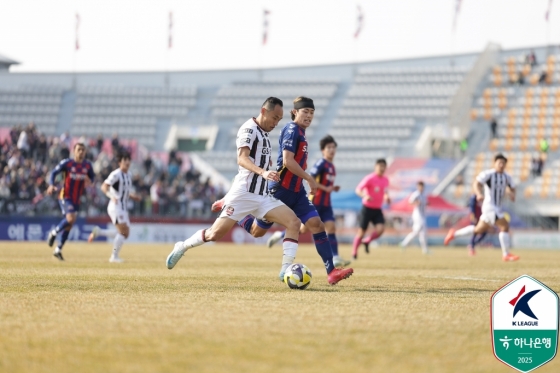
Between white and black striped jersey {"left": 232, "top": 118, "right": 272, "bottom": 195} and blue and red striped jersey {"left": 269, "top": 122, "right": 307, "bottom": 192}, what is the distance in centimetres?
40

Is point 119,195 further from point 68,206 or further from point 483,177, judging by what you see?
point 483,177

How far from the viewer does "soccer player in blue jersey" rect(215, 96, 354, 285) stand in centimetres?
1180

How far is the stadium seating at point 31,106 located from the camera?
61.6 m

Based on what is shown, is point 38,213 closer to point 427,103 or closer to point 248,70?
point 427,103

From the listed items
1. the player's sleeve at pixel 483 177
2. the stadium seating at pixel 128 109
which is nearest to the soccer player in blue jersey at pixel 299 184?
the player's sleeve at pixel 483 177

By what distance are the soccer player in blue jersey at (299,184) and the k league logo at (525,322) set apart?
566 centimetres

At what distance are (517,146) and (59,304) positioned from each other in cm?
4399

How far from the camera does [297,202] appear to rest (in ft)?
40.5

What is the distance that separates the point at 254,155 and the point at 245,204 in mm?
632

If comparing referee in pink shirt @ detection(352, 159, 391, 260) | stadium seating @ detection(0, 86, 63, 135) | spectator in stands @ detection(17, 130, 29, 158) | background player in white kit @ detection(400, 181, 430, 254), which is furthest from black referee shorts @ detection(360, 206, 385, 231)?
stadium seating @ detection(0, 86, 63, 135)

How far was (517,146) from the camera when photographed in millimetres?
50125

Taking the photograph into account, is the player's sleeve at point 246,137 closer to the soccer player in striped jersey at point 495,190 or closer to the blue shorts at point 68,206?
the blue shorts at point 68,206

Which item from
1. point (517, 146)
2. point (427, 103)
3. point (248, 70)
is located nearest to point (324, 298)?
point (517, 146)

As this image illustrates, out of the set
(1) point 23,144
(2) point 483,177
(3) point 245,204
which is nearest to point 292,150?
(3) point 245,204
